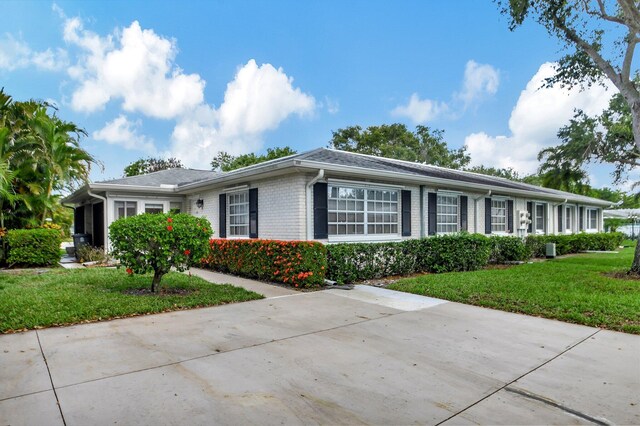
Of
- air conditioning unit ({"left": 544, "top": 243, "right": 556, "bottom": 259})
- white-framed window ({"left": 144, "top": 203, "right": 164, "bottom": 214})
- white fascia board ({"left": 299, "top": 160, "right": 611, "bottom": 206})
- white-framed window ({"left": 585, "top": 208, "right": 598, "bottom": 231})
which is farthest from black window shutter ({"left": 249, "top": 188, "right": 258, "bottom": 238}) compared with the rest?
white-framed window ({"left": 585, "top": 208, "right": 598, "bottom": 231})

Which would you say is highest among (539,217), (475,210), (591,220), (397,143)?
(397,143)

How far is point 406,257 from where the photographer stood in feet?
33.4

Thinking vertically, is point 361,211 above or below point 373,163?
below

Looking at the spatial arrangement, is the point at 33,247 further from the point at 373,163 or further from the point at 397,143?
the point at 397,143

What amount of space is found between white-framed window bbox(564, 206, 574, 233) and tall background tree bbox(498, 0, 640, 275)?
1097cm

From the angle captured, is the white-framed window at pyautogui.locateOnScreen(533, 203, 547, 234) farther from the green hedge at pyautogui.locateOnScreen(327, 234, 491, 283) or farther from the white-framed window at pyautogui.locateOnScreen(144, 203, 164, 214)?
the white-framed window at pyautogui.locateOnScreen(144, 203, 164, 214)

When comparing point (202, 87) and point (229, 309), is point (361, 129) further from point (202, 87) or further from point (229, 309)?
point (229, 309)

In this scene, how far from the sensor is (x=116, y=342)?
177 inches

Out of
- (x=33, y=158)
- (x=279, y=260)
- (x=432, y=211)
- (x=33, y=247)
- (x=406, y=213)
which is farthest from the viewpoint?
(x=33, y=158)

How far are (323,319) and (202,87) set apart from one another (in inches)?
593

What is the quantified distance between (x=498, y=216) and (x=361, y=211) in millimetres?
7684

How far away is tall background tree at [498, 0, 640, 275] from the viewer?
9.44m

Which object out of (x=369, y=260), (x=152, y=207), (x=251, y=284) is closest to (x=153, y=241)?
(x=251, y=284)

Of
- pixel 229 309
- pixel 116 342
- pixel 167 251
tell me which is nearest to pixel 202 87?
pixel 167 251
